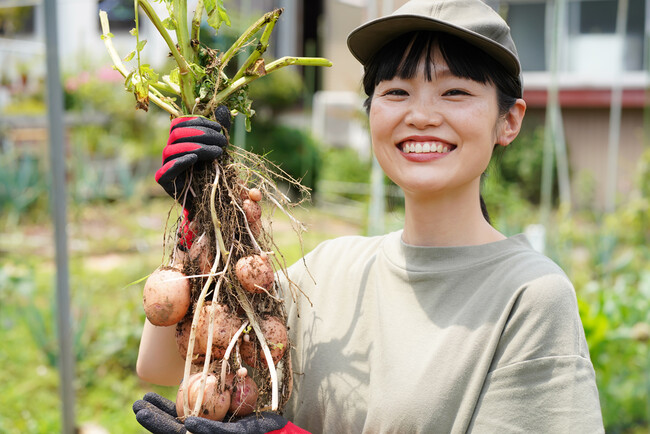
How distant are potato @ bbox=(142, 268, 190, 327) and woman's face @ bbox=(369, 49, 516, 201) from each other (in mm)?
496

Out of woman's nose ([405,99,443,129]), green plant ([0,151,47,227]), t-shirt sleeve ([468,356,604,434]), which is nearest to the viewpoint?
t-shirt sleeve ([468,356,604,434])

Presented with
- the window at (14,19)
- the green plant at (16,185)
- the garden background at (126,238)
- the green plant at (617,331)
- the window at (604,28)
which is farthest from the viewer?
the window at (604,28)

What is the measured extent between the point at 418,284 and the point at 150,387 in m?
2.65

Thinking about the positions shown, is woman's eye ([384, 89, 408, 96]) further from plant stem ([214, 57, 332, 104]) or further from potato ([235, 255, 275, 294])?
potato ([235, 255, 275, 294])

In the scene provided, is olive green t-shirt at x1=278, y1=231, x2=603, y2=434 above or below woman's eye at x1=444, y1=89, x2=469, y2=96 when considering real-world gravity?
below

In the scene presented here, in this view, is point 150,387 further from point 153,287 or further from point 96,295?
point 153,287

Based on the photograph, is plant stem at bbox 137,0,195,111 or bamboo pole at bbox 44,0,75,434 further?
bamboo pole at bbox 44,0,75,434

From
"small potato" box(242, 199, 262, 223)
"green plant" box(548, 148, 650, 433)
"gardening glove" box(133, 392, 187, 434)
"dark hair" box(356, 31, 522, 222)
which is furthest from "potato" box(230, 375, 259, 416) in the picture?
"green plant" box(548, 148, 650, 433)

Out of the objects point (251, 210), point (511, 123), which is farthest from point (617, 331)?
point (251, 210)

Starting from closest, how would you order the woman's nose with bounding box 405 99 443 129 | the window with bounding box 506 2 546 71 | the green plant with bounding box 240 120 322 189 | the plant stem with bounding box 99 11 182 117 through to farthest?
the woman's nose with bounding box 405 99 443 129 → the plant stem with bounding box 99 11 182 117 → the green plant with bounding box 240 120 322 189 → the window with bounding box 506 2 546 71

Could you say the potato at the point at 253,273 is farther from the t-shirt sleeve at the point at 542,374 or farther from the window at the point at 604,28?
the window at the point at 604,28

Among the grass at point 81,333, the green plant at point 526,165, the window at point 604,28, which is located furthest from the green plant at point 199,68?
the window at point 604,28

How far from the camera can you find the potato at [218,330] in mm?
1225

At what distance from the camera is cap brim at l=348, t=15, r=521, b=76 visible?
45.7 inches
